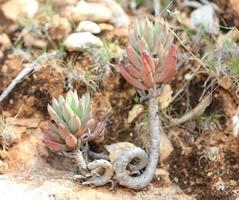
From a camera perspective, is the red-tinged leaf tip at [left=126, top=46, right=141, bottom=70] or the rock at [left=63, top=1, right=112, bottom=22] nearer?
the red-tinged leaf tip at [left=126, top=46, right=141, bottom=70]

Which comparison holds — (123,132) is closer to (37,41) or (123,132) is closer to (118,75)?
(118,75)

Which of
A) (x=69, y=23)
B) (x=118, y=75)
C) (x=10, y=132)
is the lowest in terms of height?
(x=10, y=132)

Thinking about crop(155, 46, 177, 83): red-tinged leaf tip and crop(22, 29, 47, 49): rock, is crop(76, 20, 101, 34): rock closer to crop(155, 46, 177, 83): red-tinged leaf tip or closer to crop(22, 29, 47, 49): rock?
crop(22, 29, 47, 49): rock

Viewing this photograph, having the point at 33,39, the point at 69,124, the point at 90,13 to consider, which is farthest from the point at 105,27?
the point at 69,124

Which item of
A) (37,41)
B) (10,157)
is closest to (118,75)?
(37,41)

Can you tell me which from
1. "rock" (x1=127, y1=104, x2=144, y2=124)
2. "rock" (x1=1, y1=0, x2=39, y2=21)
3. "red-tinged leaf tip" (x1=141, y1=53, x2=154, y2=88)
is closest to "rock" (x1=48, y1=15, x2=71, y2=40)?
"rock" (x1=1, y1=0, x2=39, y2=21)

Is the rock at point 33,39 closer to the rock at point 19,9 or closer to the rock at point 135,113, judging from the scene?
the rock at point 19,9

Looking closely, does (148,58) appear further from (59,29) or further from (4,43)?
(4,43)
